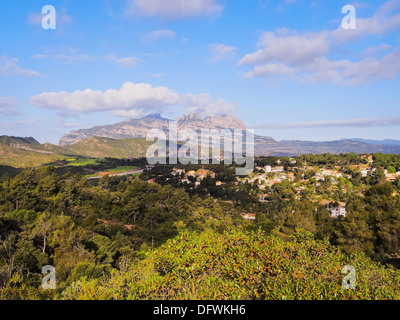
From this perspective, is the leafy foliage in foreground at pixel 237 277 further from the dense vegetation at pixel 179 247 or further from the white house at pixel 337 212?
the white house at pixel 337 212

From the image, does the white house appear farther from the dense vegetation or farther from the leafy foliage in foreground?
the leafy foliage in foreground

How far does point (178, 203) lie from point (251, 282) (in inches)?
1798

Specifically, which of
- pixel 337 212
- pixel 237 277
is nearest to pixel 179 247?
pixel 237 277

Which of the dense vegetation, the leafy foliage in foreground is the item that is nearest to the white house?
the dense vegetation

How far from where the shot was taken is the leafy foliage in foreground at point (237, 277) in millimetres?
6348

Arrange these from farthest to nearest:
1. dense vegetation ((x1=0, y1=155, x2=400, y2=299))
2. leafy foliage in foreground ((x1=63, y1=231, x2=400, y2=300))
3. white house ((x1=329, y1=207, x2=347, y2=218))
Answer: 1. white house ((x1=329, y1=207, x2=347, y2=218))
2. dense vegetation ((x1=0, y1=155, x2=400, y2=299))
3. leafy foliage in foreground ((x1=63, y1=231, x2=400, y2=300))

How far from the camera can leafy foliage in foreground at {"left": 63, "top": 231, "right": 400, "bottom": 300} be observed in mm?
6348

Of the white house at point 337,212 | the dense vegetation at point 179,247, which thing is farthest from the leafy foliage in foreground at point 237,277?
the white house at point 337,212

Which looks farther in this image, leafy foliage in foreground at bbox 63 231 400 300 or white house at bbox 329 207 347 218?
white house at bbox 329 207 347 218

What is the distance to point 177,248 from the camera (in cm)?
905

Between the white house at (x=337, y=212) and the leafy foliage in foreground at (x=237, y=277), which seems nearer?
the leafy foliage in foreground at (x=237, y=277)

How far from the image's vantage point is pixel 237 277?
748cm
